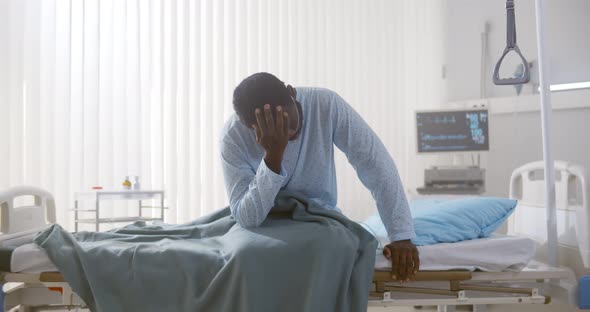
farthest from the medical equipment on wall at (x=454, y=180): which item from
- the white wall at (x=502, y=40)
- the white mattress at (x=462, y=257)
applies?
the white mattress at (x=462, y=257)

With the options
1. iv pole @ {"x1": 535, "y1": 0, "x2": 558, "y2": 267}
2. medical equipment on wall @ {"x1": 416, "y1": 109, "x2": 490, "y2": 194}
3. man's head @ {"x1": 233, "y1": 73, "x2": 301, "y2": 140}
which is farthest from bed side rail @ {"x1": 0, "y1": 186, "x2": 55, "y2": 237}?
medical equipment on wall @ {"x1": 416, "y1": 109, "x2": 490, "y2": 194}

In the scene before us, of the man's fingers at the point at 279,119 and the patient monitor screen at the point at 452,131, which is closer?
the man's fingers at the point at 279,119

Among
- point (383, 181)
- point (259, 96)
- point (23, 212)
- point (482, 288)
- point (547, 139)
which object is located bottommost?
point (482, 288)

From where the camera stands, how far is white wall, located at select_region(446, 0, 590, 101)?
357 cm

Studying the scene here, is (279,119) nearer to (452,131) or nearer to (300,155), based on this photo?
(300,155)

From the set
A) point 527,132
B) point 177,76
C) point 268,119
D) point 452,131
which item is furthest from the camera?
point 177,76

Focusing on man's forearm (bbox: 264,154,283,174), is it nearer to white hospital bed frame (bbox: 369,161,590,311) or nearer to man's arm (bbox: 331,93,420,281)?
man's arm (bbox: 331,93,420,281)

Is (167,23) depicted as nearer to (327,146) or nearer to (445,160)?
(445,160)

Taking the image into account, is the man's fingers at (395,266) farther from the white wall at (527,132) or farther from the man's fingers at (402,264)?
the white wall at (527,132)

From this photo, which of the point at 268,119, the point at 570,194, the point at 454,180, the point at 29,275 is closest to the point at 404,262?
the point at 268,119

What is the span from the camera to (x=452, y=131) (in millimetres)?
3561

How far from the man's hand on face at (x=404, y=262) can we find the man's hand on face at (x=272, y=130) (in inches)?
17.2

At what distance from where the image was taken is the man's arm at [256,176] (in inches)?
54.6

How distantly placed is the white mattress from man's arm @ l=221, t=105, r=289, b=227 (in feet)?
1.22
